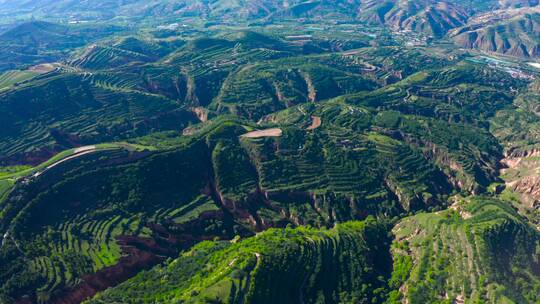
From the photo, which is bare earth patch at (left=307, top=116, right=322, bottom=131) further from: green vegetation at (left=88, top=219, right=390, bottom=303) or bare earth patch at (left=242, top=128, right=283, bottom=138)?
green vegetation at (left=88, top=219, right=390, bottom=303)

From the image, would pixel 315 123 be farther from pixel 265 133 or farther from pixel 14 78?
pixel 14 78

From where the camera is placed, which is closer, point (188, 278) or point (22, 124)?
point (188, 278)

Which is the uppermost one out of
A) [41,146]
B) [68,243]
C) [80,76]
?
[80,76]

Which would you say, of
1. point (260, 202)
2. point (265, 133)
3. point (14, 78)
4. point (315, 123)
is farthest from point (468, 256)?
point (14, 78)

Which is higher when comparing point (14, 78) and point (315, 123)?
point (14, 78)

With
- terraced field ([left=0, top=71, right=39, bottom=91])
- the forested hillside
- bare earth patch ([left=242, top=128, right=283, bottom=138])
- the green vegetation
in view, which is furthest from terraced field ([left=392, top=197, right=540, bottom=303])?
terraced field ([left=0, top=71, right=39, bottom=91])

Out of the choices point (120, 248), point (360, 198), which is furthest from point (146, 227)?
point (360, 198)

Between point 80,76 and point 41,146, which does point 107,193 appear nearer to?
point 41,146

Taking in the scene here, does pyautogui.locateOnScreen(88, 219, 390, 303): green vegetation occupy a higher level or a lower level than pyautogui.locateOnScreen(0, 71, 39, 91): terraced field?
lower

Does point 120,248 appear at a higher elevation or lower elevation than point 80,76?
lower

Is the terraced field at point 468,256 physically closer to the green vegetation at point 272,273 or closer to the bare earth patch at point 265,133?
the green vegetation at point 272,273

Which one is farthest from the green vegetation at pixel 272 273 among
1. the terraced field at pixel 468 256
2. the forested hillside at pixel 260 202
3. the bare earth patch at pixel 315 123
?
the bare earth patch at pixel 315 123
